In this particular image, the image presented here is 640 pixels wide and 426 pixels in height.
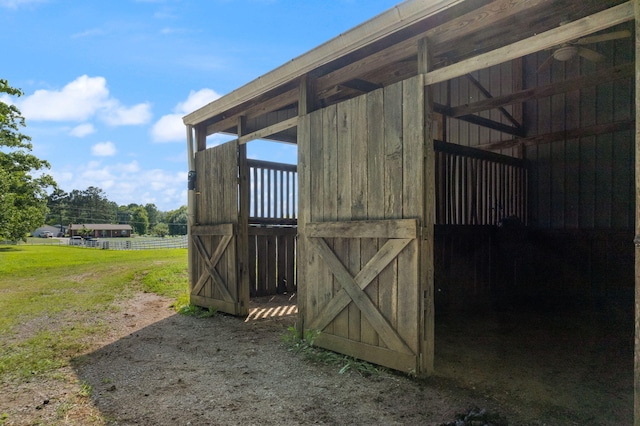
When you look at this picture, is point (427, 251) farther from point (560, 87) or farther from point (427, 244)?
point (560, 87)

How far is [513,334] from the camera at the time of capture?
4.32m

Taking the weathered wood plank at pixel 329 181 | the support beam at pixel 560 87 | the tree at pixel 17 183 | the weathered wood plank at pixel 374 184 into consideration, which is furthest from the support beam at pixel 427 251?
the tree at pixel 17 183

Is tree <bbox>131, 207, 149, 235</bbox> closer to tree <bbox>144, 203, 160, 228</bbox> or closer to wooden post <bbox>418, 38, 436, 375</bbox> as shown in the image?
tree <bbox>144, 203, 160, 228</bbox>

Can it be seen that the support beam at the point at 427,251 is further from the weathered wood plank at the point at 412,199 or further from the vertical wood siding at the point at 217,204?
the vertical wood siding at the point at 217,204

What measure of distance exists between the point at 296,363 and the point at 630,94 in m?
5.54

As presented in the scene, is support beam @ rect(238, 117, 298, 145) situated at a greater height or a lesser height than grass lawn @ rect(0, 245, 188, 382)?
greater

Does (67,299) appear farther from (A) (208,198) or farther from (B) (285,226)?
(B) (285,226)

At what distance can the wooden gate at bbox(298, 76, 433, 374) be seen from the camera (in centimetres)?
314

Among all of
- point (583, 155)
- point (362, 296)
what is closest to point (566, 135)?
point (583, 155)

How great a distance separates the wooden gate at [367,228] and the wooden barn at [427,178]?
0.05 feet

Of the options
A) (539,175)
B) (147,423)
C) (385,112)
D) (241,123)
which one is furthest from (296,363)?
(539,175)

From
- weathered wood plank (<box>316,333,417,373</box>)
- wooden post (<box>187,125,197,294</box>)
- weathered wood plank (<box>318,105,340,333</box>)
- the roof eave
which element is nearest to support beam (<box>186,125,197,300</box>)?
wooden post (<box>187,125,197,294</box>)

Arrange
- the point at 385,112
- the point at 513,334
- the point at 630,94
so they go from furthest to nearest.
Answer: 1. the point at 630,94
2. the point at 513,334
3. the point at 385,112

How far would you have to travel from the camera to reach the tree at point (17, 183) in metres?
18.6
